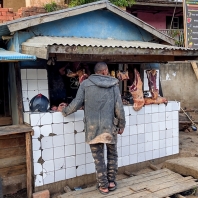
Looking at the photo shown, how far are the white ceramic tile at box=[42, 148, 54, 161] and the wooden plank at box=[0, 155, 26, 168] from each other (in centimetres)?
37

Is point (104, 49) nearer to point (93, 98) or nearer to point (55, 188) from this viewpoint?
point (93, 98)

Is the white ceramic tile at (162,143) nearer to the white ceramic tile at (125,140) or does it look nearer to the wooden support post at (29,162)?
the white ceramic tile at (125,140)

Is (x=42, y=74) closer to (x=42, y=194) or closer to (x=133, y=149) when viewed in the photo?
(x=42, y=194)

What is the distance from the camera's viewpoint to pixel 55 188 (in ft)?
16.3

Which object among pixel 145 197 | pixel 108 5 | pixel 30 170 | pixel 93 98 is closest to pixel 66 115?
pixel 93 98

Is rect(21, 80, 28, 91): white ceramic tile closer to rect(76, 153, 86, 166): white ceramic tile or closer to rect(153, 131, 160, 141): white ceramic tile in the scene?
rect(76, 153, 86, 166): white ceramic tile

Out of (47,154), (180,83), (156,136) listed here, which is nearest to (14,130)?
(47,154)

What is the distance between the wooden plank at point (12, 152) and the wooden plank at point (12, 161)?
5cm

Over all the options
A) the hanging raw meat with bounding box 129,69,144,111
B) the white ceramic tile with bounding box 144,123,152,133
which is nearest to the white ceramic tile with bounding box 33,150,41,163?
the hanging raw meat with bounding box 129,69,144,111

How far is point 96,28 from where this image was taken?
616 centimetres

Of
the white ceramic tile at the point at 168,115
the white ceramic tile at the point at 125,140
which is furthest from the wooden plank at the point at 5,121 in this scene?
the white ceramic tile at the point at 168,115

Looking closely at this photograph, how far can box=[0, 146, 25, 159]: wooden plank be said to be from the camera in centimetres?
465

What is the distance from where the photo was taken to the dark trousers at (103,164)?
432 cm

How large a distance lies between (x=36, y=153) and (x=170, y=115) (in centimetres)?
328
